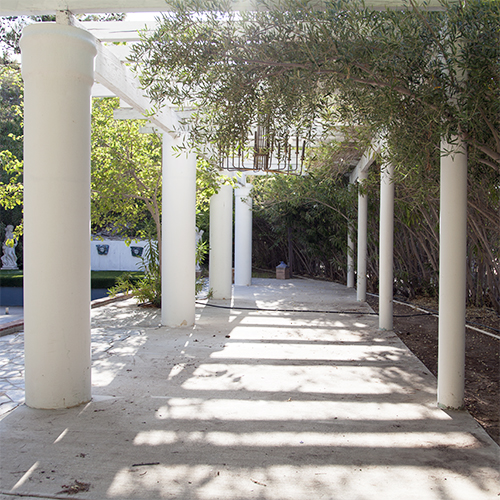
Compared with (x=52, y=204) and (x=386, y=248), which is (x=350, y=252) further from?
(x=52, y=204)

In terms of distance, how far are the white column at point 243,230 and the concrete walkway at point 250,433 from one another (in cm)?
745

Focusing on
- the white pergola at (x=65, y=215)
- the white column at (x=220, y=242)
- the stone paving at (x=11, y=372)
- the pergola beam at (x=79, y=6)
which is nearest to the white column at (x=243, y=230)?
the white column at (x=220, y=242)

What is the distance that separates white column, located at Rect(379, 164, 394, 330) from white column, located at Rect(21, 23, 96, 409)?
13.7 ft

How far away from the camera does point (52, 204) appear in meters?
3.32

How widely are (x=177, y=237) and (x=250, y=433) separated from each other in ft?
13.1

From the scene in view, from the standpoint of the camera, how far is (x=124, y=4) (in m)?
3.65

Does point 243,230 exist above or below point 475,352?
above

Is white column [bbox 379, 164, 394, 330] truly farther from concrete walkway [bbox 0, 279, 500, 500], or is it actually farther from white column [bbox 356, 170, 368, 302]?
white column [bbox 356, 170, 368, 302]

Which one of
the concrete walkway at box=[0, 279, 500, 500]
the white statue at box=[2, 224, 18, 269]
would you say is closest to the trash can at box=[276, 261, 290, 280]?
the concrete walkway at box=[0, 279, 500, 500]

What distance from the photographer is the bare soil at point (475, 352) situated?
3.64 meters

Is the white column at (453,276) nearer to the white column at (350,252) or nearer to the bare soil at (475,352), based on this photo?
the bare soil at (475,352)

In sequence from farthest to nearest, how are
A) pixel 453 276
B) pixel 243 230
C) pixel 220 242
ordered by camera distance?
1. pixel 243 230
2. pixel 220 242
3. pixel 453 276

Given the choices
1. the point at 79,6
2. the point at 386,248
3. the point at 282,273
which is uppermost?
the point at 79,6

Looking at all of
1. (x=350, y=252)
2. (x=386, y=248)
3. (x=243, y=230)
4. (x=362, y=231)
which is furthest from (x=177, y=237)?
(x=243, y=230)
